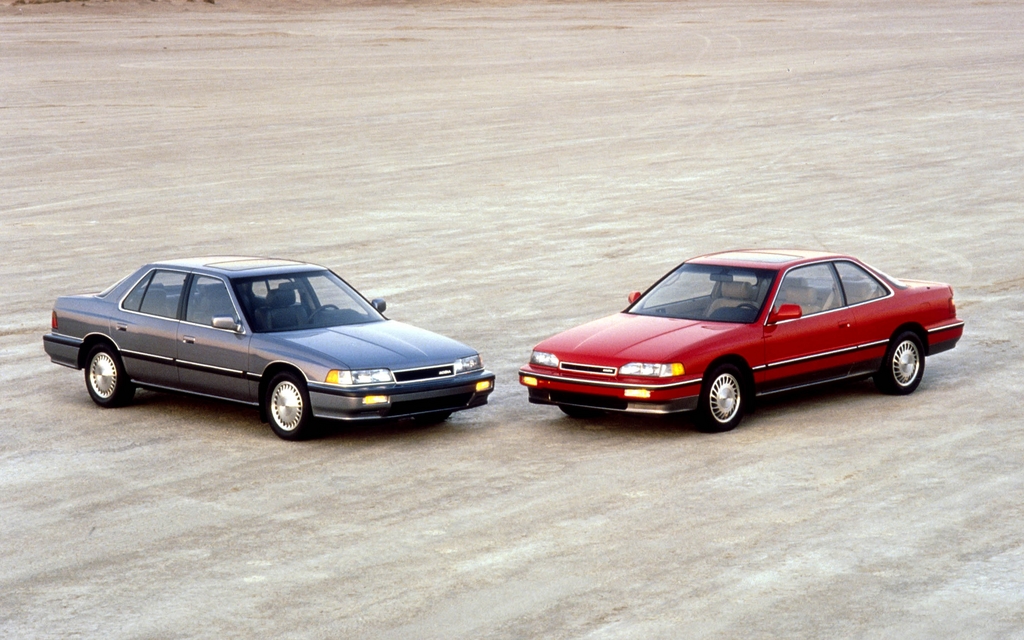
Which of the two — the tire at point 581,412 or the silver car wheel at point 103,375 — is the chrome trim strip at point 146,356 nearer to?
the silver car wheel at point 103,375

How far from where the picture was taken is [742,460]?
478 inches

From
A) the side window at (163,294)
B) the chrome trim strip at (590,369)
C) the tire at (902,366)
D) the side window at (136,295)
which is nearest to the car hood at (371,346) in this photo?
the chrome trim strip at (590,369)

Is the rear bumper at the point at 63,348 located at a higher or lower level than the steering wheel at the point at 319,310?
lower

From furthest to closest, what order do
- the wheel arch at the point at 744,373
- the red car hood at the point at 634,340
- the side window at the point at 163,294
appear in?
the side window at the point at 163,294 → the wheel arch at the point at 744,373 → the red car hood at the point at 634,340

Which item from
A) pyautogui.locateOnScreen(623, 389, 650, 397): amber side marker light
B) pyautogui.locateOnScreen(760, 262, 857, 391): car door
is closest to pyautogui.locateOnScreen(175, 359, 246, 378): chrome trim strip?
pyautogui.locateOnScreen(623, 389, 650, 397): amber side marker light

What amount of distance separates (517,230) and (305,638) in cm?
1987

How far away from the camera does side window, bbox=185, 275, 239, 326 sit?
13.9 metres

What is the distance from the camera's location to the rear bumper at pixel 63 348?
48.5 ft

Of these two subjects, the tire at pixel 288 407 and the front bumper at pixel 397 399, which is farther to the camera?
the tire at pixel 288 407

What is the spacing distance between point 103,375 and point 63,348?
2.10 feet

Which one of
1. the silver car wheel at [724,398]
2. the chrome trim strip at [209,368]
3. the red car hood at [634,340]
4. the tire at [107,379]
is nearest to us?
the red car hood at [634,340]

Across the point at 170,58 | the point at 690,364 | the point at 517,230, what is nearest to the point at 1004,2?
the point at 170,58

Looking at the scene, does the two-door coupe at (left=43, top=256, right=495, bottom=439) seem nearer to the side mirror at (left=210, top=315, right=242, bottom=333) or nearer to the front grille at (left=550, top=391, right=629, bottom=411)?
the side mirror at (left=210, top=315, right=242, bottom=333)

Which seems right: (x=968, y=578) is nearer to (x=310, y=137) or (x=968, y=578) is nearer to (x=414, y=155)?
(x=414, y=155)
